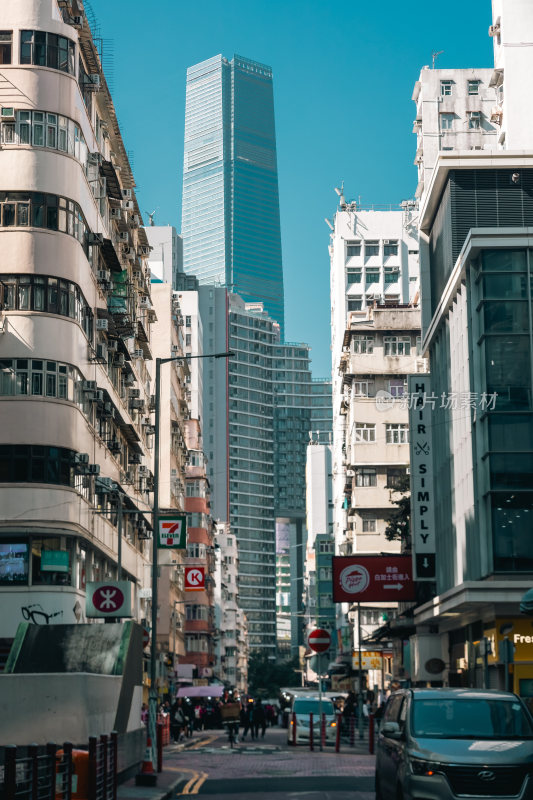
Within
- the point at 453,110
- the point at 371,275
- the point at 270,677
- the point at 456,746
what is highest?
the point at 453,110

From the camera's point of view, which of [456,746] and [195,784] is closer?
[456,746]

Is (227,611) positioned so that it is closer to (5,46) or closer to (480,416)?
(5,46)

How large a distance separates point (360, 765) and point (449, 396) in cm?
1644

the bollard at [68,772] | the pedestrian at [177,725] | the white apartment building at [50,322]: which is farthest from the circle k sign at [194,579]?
the bollard at [68,772]

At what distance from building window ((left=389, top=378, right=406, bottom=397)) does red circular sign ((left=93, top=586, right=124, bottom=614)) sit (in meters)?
53.8

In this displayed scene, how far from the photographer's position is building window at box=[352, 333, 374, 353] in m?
82.7

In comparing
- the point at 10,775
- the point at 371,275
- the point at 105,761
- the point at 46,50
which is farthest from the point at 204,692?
the point at 371,275

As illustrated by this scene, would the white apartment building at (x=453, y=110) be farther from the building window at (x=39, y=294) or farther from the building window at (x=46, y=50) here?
the building window at (x=39, y=294)

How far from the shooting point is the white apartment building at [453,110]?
10175 cm

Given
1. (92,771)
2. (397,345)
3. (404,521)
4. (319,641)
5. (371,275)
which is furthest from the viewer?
(371,275)

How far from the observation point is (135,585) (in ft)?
186

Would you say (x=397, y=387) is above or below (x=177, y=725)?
above

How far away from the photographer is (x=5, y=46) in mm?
39500

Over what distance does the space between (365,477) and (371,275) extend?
44.3m
